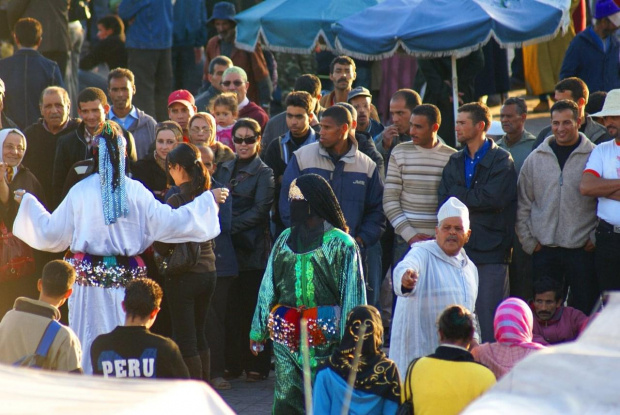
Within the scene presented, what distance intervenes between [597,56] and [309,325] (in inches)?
259

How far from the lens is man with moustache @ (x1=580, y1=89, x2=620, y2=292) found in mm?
8641

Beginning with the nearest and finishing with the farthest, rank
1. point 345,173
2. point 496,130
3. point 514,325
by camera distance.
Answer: point 514,325
point 345,173
point 496,130

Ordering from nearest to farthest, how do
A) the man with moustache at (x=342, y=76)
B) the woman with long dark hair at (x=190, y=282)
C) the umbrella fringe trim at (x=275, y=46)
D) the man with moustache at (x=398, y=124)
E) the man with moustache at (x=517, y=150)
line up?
1. the woman with long dark hair at (x=190, y=282)
2. the man with moustache at (x=517, y=150)
3. the man with moustache at (x=398, y=124)
4. the man with moustache at (x=342, y=76)
5. the umbrella fringe trim at (x=275, y=46)

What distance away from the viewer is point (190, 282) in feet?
26.7

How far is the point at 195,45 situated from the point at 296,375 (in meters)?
9.61

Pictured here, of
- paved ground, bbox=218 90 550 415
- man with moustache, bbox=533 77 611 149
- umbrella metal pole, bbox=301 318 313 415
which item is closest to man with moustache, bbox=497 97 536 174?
man with moustache, bbox=533 77 611 149

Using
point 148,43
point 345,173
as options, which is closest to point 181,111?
point 345,173

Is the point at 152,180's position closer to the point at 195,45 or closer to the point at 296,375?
the point at 296,375

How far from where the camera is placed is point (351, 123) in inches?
371

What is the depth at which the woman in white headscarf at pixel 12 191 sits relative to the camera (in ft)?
28.0

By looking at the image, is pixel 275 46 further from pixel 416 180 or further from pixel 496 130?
pixel 416 180

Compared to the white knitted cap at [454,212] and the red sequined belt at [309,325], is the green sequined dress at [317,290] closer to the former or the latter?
the red sequined belt at [309,325]

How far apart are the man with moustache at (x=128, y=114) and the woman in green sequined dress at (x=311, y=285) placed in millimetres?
3757

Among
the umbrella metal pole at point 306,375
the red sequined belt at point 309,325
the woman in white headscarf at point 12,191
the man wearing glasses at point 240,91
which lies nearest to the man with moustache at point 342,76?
the man wearing glasses at point 240,91
